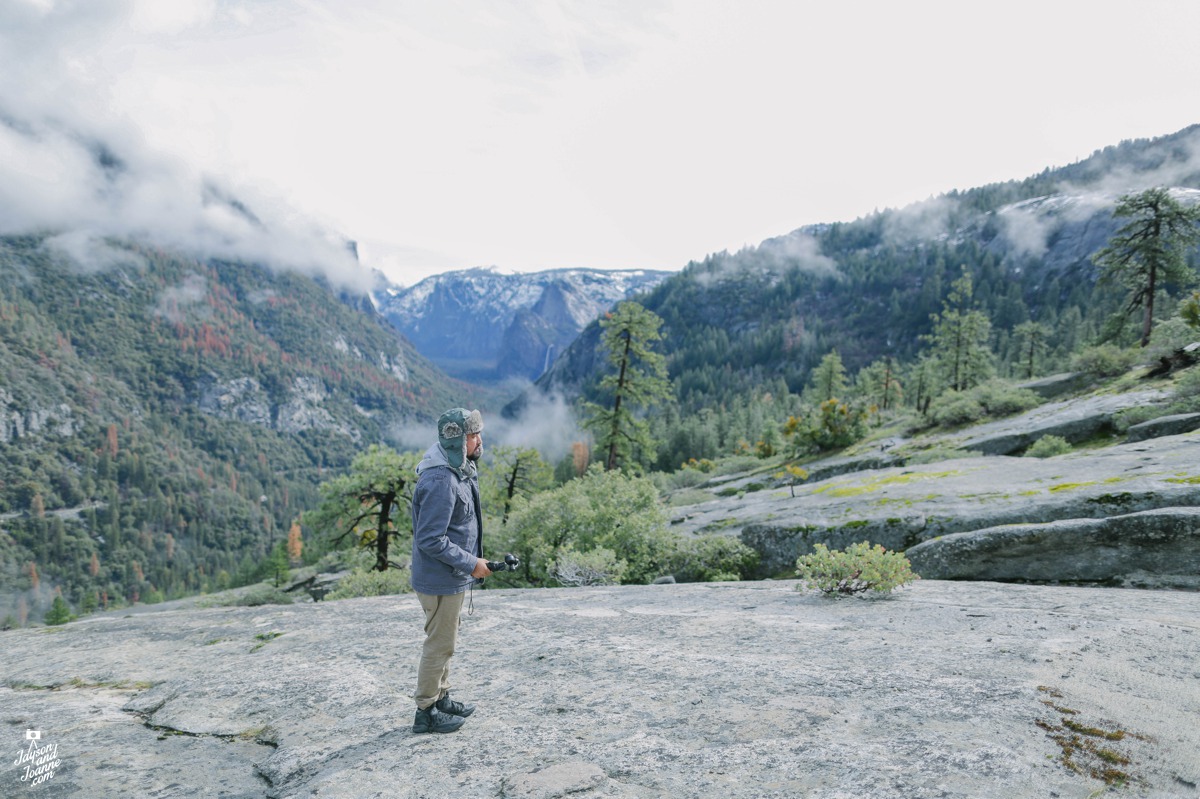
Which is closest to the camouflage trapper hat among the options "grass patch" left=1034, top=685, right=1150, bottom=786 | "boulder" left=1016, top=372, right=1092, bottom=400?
"grass patch" left=1034, top=685, right=1150, bottom=786

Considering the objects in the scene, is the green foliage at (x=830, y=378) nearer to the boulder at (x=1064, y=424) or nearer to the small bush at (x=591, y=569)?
the boulder at (x=1064, y=424)

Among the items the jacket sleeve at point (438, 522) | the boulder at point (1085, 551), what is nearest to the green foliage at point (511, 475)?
the boulder at point (1085, 551)

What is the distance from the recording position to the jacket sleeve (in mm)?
5285

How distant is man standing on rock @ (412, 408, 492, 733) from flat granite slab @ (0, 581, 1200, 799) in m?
0.33

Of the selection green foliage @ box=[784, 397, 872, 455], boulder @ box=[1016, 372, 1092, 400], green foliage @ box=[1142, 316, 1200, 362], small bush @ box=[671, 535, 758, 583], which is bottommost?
small bush @ box=[671, 535, 758, 583]

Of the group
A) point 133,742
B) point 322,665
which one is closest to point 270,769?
point 133,742

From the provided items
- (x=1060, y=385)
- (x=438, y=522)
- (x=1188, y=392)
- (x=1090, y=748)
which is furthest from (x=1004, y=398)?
(x=438, y=522)

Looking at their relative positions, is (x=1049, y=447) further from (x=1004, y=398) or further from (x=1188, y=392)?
(x=1004, y=398)

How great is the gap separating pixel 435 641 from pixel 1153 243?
140ft

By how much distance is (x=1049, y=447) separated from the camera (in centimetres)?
1816

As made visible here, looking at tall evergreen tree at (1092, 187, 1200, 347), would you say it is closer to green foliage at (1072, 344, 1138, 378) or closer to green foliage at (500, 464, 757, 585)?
green foliage at (1072, 344, 1138, 378)

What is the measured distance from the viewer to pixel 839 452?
36.3 meters

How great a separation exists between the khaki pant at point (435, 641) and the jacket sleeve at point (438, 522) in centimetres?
36

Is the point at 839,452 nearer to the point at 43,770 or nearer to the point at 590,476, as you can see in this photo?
the point at 590,476
